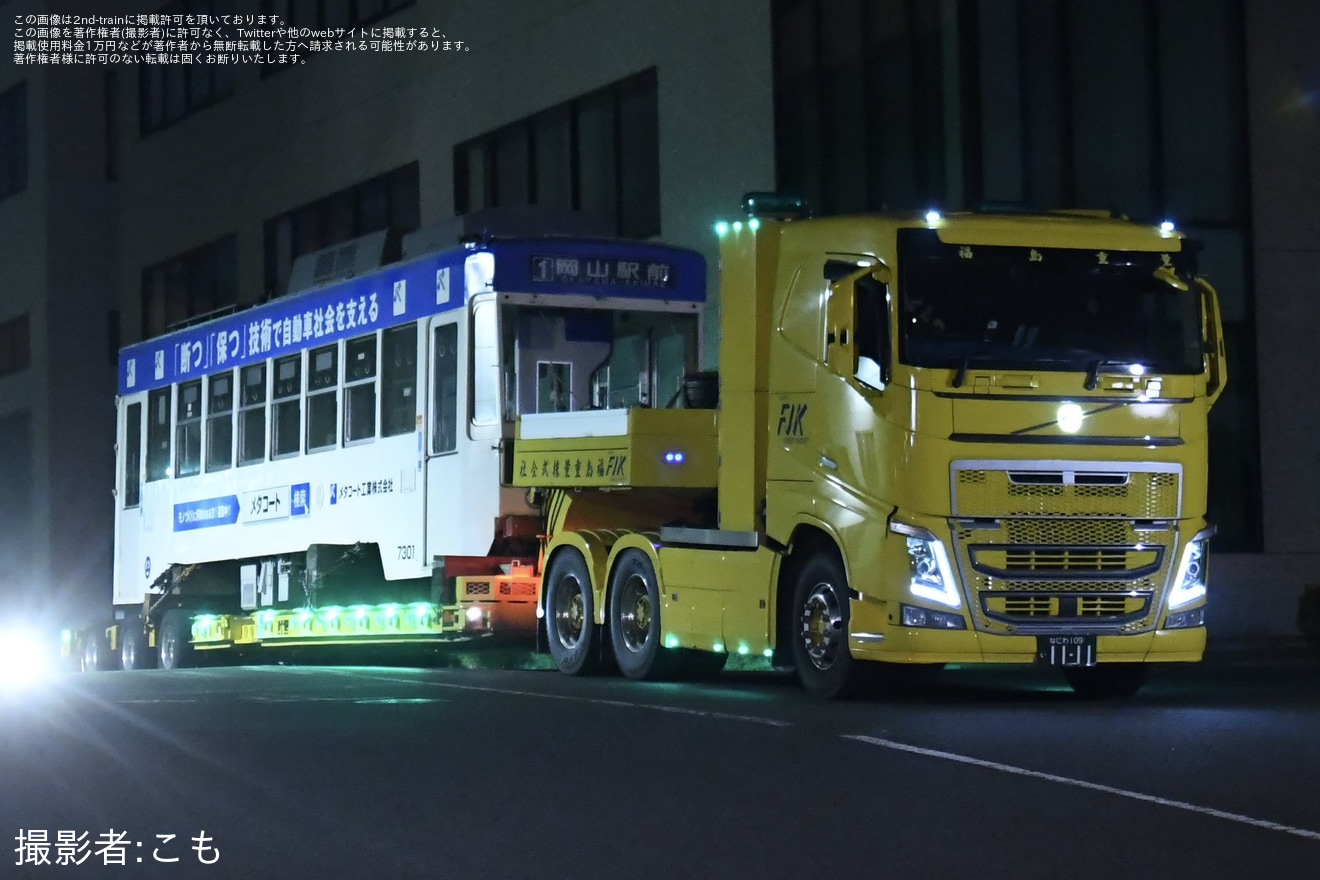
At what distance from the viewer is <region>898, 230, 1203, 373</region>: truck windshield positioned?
14289mm

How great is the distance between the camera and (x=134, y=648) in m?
27.4

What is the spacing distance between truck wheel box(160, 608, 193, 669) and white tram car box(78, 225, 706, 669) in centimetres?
4

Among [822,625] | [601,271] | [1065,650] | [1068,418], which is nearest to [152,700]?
[822,625]

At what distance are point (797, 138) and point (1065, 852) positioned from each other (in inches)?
774

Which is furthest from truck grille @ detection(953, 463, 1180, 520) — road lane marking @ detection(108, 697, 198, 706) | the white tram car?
the white tram car

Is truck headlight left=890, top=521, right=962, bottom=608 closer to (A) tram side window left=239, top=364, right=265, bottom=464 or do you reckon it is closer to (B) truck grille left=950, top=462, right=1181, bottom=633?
(B) truck grille left=950, top=462, right=1181, bottom=633

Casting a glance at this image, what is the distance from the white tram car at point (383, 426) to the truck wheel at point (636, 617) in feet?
6.23

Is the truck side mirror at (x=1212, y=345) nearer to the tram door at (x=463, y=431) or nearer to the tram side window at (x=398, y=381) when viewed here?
the tram door at (x=463, y=431)

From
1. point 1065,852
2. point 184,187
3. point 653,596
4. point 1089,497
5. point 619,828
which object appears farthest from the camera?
point 184,187

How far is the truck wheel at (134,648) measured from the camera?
27.0 metres

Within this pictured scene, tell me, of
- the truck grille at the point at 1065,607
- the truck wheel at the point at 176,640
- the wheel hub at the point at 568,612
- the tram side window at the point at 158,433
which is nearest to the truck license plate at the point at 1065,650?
the truck grille at the point at 1065,607

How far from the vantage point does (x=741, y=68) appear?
27219 mm

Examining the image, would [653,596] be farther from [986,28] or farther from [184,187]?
[184,187]

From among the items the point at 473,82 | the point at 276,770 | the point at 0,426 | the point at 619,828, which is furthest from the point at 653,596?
the point at 0,426
